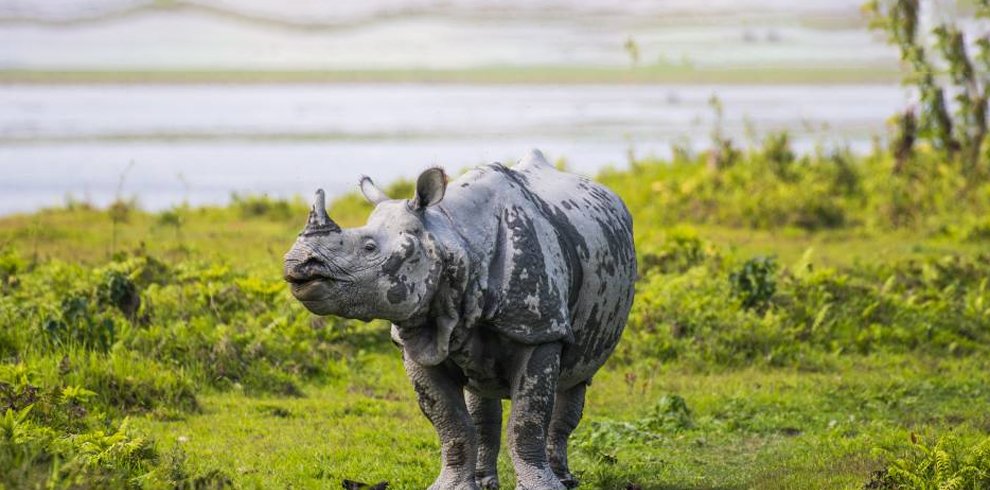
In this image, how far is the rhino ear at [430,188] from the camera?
7.86 m

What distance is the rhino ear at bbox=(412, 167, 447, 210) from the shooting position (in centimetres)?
786

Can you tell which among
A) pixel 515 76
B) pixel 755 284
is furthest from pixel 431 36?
pixel 755 284

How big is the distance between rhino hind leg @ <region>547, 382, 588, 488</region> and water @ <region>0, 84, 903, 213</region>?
10327 millimetres

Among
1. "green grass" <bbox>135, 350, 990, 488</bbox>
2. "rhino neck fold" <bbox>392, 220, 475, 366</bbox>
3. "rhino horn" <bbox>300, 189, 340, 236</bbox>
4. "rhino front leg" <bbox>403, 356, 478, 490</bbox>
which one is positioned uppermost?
"rhino horn" <bbox>300, 189, 340, 236</bbox>

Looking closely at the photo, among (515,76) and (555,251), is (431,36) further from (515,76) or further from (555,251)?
(555,251)

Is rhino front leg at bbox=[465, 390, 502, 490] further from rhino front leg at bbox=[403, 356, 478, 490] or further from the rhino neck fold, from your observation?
the rhino neck fold

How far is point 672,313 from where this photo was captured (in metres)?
13.3

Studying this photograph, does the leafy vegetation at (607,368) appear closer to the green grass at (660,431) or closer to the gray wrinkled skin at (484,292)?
the green grass at (660,431)

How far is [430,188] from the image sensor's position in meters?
7.89

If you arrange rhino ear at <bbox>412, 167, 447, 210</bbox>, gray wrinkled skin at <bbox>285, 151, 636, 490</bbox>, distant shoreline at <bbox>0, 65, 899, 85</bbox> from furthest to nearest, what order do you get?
distant shoreline at <bbox>0, 65, 899, 85</bbox>, rhino ear at <bbox>412, 167, 447, 210</bbox>, gray wrinkled skin at <bbox>285, 151, 636, 490</bbox>

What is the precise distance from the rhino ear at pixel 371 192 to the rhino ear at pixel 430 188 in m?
0.29

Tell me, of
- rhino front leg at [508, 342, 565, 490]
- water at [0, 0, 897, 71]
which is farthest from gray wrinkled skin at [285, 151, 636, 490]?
water at [0, 0, 897, 71]

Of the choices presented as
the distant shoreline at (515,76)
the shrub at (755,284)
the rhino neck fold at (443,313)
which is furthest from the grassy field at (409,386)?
the distant shoreline at (515,76)

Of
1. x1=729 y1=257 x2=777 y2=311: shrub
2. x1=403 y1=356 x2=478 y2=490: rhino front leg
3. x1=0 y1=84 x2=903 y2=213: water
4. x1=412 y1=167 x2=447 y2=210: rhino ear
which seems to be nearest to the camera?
x1=412 y1=167 x2=447 y2=210: rhino ear
